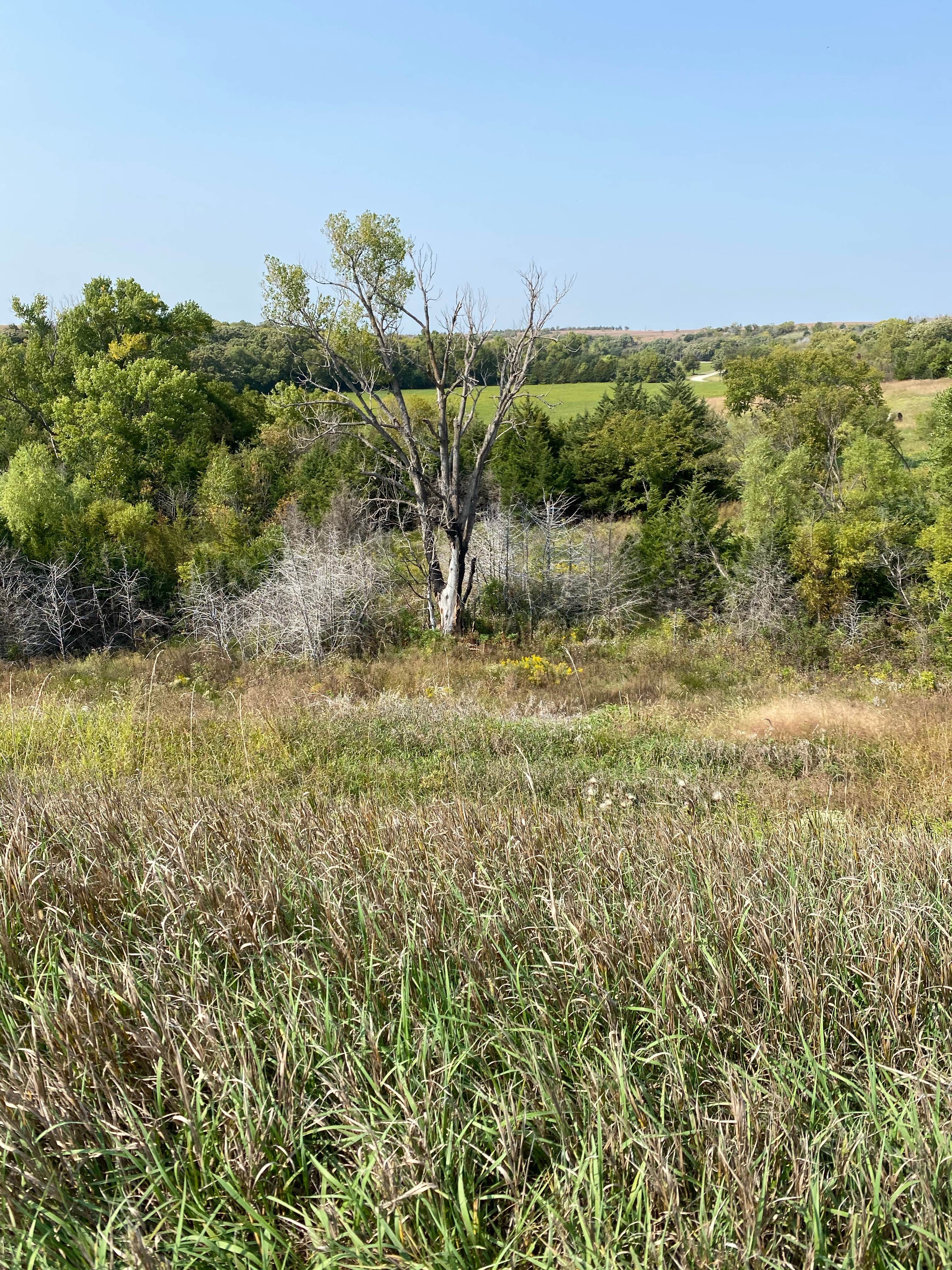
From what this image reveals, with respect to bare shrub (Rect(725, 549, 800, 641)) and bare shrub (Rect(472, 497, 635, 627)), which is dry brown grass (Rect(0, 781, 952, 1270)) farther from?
bare shrub (Rect(472, 497, 635, 627))

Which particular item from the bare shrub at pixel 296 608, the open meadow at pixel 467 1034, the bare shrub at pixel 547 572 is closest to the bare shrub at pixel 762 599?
the bare shrub at pixel 547 572

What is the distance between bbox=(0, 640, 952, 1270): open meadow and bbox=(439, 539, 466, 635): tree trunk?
40.7 ft

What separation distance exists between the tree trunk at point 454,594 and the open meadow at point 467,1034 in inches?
489

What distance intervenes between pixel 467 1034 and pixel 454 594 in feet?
49.3

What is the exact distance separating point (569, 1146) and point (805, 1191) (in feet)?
Result: 1.50

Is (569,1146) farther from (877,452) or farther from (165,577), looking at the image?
(877,452)

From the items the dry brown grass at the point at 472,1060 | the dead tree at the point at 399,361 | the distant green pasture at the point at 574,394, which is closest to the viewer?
the dry brown grass at the point at 472,1060

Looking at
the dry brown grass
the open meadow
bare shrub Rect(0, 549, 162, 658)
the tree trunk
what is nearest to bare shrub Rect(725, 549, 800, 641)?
the tree trunk

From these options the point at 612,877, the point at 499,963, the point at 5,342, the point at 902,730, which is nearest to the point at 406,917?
the point at 499,963

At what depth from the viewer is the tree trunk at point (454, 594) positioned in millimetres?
16656

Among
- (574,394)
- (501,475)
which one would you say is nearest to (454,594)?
(501,475)

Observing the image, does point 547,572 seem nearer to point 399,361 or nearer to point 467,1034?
point 399,361

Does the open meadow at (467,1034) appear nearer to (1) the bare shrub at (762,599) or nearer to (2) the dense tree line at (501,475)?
(2) the dense tree line at (501,475)

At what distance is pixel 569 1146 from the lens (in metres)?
1.67
